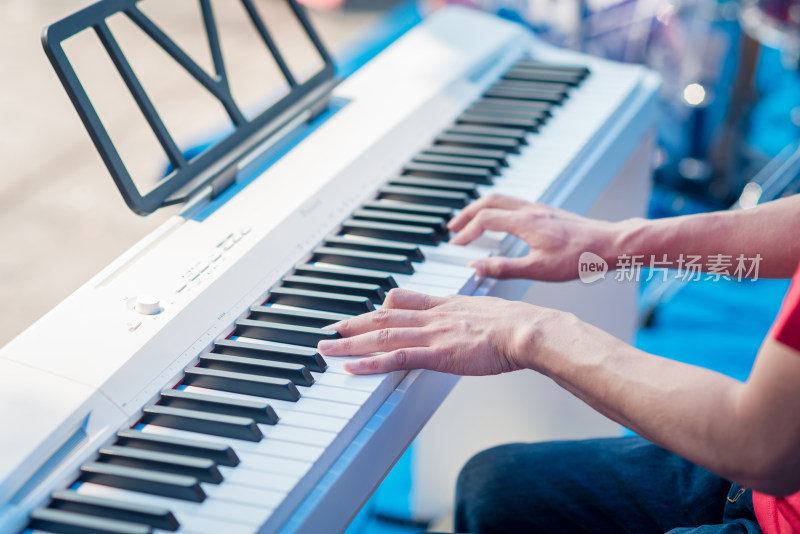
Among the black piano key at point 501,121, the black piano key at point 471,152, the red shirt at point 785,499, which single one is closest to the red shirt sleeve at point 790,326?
the red shirt at point 785,499

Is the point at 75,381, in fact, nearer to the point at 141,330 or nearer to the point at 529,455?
the point at 141,330

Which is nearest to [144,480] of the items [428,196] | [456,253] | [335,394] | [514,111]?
[335,394]

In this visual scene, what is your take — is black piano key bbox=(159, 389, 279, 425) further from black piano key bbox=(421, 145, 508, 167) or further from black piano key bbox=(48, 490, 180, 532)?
black piano key bbox=(421, 145, 508, 167)

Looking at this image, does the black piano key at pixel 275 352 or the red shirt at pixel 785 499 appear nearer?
the red shirt at pixel 785 499

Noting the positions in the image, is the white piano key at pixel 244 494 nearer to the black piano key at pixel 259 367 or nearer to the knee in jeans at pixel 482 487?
the black piano key at pixel 259 367

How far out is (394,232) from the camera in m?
1.34

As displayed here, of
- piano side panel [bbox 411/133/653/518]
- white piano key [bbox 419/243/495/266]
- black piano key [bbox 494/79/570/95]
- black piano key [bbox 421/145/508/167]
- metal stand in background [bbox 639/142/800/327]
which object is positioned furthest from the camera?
metal stand in background [bbox 639/142/800/327]

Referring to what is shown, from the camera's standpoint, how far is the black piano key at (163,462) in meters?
0.90

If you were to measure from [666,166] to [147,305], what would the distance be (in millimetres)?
2574

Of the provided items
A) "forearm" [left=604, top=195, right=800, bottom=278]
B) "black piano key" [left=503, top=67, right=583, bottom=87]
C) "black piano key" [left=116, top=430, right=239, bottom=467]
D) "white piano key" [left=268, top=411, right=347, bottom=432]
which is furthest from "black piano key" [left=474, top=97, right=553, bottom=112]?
"black piano key" [left=116, top=430, right=239, bottom=467]

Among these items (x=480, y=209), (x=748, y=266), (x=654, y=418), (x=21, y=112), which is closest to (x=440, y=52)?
(x=480, y=209)

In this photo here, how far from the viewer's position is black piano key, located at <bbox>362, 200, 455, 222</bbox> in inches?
54.7

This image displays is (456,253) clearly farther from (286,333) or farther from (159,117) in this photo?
(159,117)

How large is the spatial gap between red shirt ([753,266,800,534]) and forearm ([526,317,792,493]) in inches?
3.8
